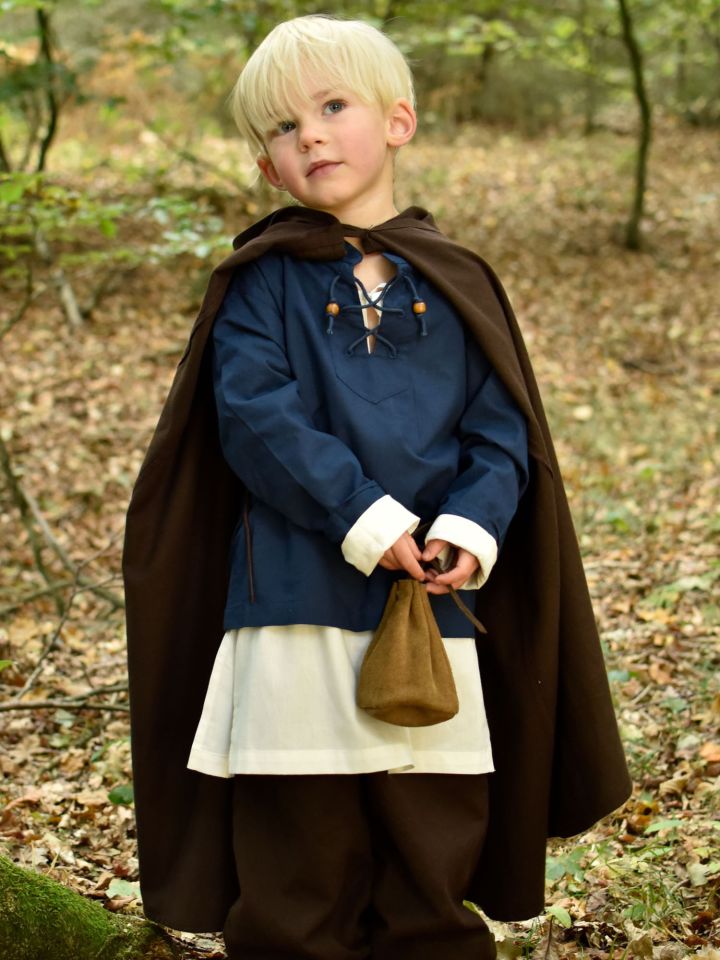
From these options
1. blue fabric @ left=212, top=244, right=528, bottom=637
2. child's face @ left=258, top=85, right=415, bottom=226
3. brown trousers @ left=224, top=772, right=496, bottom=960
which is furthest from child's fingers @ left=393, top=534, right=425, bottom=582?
child's face @ left=258, top=85, right=415, bottom=226

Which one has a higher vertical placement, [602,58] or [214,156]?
[602,58]

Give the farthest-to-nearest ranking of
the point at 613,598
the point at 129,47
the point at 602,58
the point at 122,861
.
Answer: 1. the point at 602,58
2. the point at 129,47
3. the point at 613,598
4. the point at 122,861

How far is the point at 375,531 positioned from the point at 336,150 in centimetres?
87

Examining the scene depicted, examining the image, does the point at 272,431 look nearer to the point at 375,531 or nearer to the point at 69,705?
the point at 375,531

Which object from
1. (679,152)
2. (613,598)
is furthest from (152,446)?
(679,152)

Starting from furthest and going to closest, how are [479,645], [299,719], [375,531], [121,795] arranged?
1. [121,795]
2. [479,645]
3. [299,719]
4. [375,531]

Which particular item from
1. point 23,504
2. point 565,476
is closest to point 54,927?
point 23,504

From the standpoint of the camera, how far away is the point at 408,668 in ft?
7.06

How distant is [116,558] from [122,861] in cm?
264

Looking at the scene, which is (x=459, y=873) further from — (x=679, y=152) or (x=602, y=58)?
(x=602, y=58)

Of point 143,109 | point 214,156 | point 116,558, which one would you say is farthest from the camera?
point 143,109

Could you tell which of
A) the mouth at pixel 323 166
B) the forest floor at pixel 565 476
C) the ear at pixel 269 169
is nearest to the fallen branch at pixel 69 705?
the forest floor at pixel 565 476

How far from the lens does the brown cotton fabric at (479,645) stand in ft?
8.02

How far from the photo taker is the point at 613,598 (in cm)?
499
